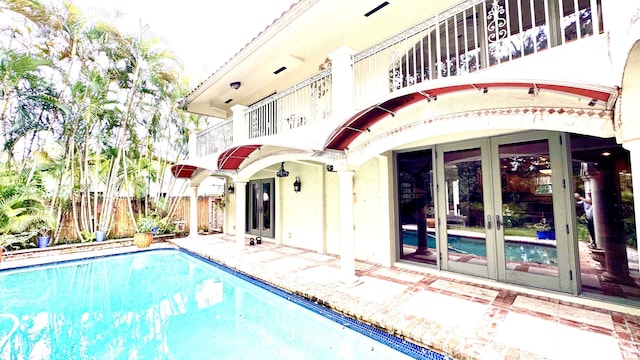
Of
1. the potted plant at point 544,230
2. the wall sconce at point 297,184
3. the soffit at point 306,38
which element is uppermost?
the soffit at point 306,38

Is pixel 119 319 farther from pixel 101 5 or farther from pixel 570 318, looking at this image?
pixel 101 5

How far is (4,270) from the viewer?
30.6 feet

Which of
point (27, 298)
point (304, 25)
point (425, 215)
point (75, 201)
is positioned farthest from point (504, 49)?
point (75, 201)

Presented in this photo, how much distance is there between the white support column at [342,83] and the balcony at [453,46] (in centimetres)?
10

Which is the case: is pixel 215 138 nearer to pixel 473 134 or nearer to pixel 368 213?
pixel 368 213

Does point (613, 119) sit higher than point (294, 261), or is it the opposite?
point (613, 119)

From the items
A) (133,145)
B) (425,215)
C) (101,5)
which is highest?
(101,5)

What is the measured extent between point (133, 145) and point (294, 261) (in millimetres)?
11406

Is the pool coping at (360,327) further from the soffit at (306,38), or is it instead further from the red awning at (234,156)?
the soffit at (306,38)

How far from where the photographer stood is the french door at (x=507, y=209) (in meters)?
5.57

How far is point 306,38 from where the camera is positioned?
28.2 feet

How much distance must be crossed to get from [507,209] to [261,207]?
34.2 feet

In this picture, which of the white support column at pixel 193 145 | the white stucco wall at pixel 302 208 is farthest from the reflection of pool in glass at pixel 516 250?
the white support column at pixel 193 145

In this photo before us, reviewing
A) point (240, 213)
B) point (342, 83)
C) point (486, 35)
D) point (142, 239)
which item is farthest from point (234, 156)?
point (486, 35)
